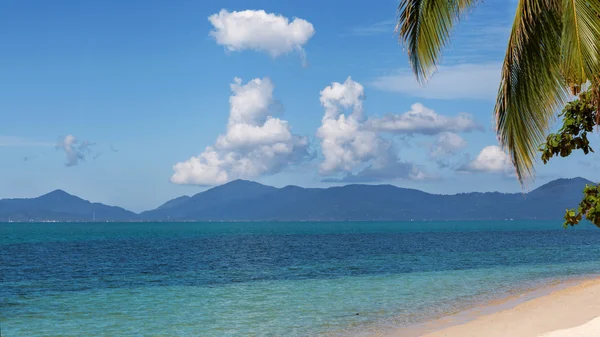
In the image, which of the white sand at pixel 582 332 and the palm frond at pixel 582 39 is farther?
the white sand at pixel 582 332

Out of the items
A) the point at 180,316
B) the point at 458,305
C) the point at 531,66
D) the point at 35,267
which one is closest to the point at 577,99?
the point at 531,66

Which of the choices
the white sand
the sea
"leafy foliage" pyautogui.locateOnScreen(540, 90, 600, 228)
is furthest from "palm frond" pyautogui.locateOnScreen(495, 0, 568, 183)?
the sea

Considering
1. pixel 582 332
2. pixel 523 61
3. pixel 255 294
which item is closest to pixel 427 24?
pixel 523 61

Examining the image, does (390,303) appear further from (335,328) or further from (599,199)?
(599,199)

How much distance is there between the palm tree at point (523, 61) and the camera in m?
8.51

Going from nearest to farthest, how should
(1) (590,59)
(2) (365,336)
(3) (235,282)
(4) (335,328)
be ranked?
1. (1) (590,59)
2. (2) (365,336)
3. (4) (335,328)
4. (3) (235,282)

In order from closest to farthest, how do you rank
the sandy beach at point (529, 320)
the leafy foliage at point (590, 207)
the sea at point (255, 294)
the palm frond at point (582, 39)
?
the palm frond at point (582, 39) < the leafy foliage at point (590, 207) < the sandy beach at point (529, 320) < the sea at point (255, 294)

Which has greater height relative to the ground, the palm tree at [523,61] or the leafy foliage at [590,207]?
the palm tree at [523,61]

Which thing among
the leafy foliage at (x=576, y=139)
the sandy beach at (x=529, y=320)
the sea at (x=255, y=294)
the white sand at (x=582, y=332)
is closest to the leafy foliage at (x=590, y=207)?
the leafy foliage at (x=576, y=139)

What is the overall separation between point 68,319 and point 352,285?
13948mm

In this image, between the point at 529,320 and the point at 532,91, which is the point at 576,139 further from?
the point at 529,320

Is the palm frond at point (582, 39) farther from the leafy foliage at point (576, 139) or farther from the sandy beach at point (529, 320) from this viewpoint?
the sandy beach at point (529, 320)

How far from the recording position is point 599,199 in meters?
11.1

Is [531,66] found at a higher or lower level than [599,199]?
higher
